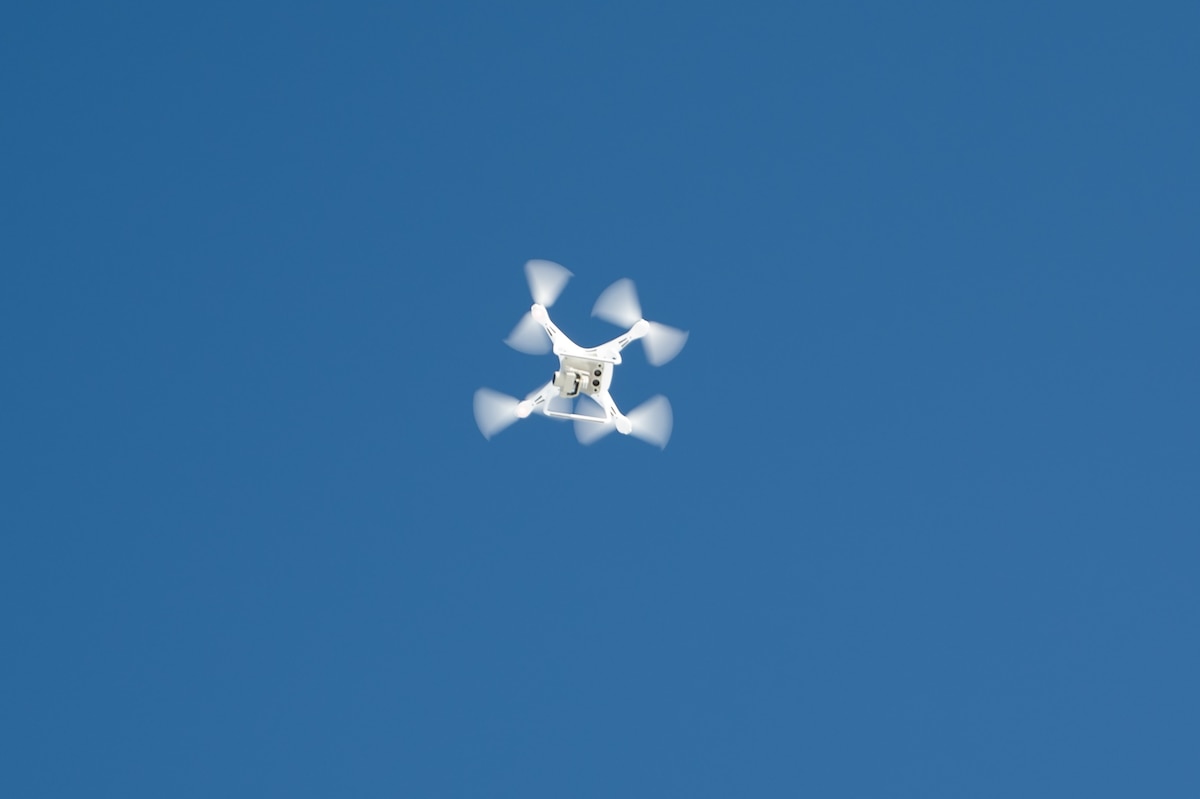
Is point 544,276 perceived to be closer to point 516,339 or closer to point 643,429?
point 516,339
